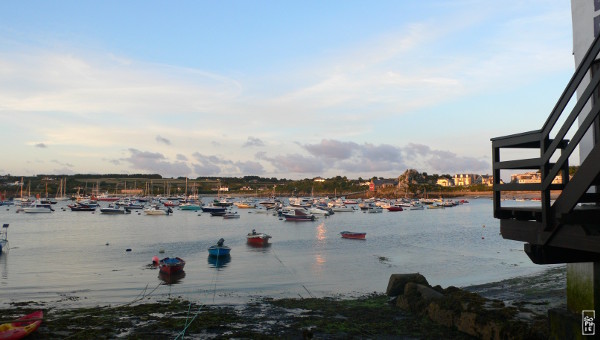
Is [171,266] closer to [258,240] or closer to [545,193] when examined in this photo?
[258,240]

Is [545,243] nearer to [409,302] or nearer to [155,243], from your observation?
[409,302]

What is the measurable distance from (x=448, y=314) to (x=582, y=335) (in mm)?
8453

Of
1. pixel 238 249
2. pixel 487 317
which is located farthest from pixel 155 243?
pixel 487 317

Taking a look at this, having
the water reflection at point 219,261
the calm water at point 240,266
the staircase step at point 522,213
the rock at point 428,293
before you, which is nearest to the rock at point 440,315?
the rock at point 428,293

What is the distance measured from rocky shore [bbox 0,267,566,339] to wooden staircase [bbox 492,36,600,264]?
304 inches

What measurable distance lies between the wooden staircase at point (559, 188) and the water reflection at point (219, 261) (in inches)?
1211

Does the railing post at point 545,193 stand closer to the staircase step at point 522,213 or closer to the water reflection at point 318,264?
the staircase step at point 522,213

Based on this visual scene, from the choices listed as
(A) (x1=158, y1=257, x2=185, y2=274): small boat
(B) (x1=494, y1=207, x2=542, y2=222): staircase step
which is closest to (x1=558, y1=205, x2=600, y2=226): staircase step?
(B) (x1=494, y1=207, x2=542, y2=222): staircase step

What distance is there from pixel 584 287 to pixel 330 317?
10.9 meters

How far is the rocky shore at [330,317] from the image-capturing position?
50.9ft

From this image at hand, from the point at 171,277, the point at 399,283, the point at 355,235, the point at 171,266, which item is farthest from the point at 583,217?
the point at 355,235

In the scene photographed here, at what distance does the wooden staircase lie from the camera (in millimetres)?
5590

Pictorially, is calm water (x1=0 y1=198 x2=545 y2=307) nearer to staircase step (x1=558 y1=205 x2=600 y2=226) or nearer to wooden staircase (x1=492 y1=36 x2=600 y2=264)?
wooden staircase (x1=492 y1=36 x2=600 y2=264)

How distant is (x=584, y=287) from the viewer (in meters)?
8.95
